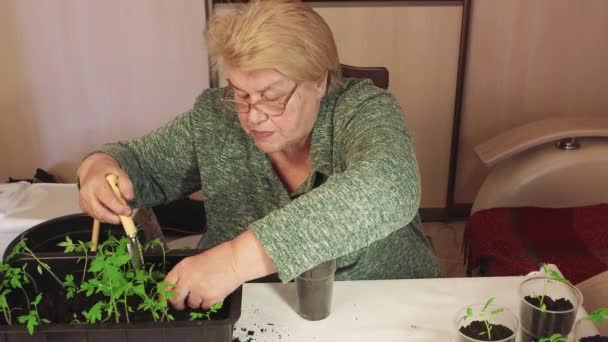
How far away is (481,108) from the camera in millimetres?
2652

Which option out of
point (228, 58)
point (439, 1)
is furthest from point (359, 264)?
point (439, 1)

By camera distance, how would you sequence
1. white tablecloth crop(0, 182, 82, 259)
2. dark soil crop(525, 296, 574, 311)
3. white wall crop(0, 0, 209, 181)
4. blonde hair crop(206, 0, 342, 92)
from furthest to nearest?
white wall crop(0, 0, 209, 181), white tablecloth crop(0, 182, 82, 259), blonde hair crop(206, 0, 342, 92), dark soil crop(525, 296, 574, 311)

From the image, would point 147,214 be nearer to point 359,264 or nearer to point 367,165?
point 359,264

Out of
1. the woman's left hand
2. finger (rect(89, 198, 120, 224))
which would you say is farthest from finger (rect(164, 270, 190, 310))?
finger (rect(89, 198, 120, 224))

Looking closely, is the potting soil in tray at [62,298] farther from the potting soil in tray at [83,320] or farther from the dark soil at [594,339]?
the dark soil at [594,339]

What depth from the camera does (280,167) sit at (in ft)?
4.27

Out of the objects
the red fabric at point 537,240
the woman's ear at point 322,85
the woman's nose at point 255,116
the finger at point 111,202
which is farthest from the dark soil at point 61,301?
the red fabric at point 537,240

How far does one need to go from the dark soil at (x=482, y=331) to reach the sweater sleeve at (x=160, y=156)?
0.72 meters

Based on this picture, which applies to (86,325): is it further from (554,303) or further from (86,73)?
(86,73)

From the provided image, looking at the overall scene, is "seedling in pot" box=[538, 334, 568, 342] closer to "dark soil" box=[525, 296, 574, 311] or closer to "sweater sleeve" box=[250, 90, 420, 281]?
"dark soil" box=[525, 296, 574, 311]

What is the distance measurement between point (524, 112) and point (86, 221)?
2034 millimetres

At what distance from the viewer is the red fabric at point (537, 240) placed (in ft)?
5.55

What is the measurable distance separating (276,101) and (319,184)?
0.21m

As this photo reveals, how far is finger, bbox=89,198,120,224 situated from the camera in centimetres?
107
